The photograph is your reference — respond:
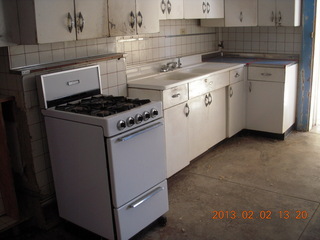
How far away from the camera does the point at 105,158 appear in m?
2.39

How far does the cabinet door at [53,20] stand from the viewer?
97.9 inches

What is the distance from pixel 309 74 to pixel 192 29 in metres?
1.54

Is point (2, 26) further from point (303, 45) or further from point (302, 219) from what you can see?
point (303, 45)

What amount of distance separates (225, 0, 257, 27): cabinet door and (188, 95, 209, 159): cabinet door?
1.37m

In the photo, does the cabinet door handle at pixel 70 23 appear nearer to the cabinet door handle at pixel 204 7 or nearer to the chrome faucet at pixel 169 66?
the chrome faucet at pixel 169 66

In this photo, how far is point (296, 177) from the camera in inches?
141

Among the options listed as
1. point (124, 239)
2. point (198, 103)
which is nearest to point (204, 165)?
point (198, 103)

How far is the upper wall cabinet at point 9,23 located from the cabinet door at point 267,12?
9.90 ft

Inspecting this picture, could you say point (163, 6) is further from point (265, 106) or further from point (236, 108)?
point (265, 106)

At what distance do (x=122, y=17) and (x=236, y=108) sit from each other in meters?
1.99

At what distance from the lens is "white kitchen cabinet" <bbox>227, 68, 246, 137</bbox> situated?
437 cm

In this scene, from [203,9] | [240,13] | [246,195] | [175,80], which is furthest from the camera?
[240,13]

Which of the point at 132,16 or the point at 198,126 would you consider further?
the point at 198,126
